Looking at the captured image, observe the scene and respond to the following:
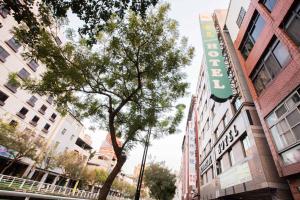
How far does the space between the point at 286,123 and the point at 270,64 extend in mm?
3744

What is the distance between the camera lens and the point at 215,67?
14.2 meters

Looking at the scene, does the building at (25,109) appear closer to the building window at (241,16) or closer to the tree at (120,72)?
the tree at (120,72)

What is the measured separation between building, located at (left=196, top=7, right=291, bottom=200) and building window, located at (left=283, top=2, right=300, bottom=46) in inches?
182

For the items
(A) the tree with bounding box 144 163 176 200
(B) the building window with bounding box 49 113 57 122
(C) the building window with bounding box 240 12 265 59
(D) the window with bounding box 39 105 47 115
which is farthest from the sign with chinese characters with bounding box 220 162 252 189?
(B) the building window with bounding box 49 113 57 122

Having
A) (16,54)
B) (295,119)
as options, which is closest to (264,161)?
(295,119)

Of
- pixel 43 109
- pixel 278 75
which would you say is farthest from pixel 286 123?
pixel 43 109

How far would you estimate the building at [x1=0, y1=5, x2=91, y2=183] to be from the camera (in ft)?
79.8

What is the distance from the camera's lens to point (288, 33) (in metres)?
8.53

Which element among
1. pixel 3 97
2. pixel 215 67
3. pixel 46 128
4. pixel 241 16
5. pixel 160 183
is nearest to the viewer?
pixel 215 67

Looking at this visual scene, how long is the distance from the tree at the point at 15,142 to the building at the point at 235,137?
983 inches

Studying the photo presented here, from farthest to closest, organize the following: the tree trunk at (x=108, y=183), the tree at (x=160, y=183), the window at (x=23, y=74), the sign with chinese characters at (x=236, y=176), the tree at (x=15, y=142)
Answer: the tree at (x=160, y=183) → the window at (x=23, y=74) → the tree at (x=15, y=142) → the sign with chinese characters at (x=236, y=176) → the tree trunk at (x=108, y=183)

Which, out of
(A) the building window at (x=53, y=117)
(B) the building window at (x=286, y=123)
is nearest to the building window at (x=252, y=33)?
(B) the building window at (x=286, y=123)

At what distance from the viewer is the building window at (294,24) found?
785cm

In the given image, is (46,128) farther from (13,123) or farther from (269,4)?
(269,4)
